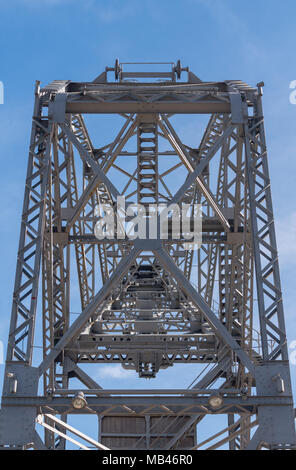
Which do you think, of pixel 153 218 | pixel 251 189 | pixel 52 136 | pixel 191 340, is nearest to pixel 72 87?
pixel 52 136

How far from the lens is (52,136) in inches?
739

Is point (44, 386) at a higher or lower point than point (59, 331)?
lower

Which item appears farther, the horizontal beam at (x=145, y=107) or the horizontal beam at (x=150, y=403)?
the horizontal beam at (x=145, y=107)

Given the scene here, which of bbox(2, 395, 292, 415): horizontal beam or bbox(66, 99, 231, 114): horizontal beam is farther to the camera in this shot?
bbox(66, 99, 231, 114): horizontal beam

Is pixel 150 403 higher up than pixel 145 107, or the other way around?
pixel 145 107

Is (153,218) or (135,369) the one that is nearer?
(153,218)

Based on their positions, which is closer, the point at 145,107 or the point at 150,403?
the point at 150,403

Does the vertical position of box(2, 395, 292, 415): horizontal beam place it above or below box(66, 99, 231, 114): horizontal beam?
below

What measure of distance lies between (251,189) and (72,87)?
593 centimetres

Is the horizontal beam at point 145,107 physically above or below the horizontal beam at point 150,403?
above

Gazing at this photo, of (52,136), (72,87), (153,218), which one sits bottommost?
(153,218)
